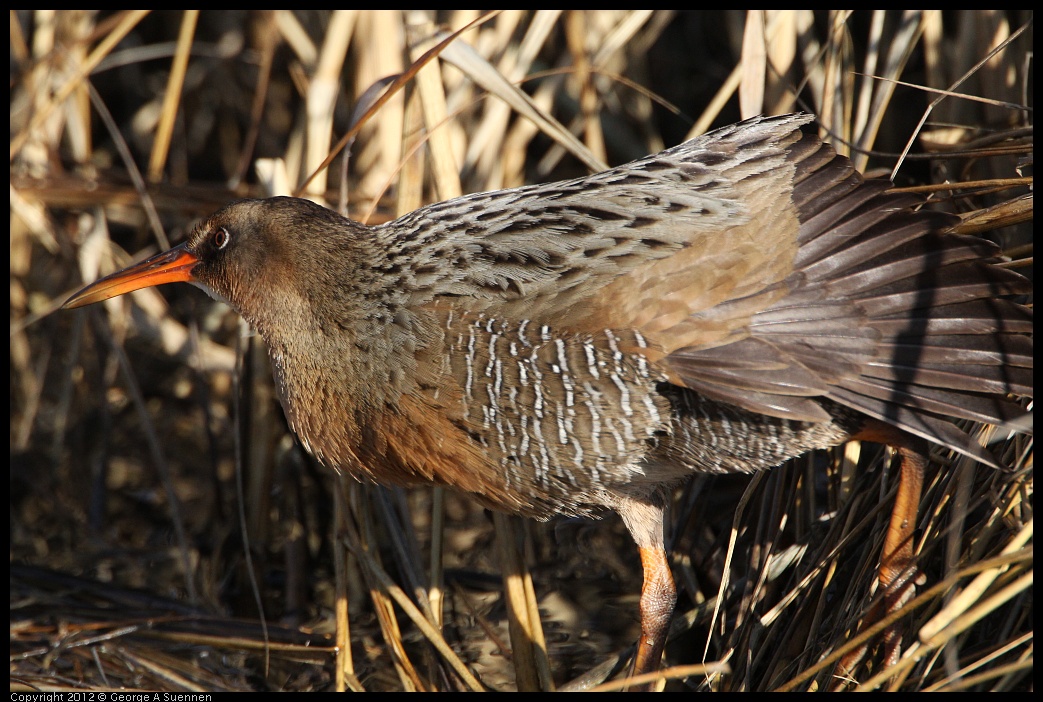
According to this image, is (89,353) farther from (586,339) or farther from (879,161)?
(879,161)

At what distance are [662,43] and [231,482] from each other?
2166mm

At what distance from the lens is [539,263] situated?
1.97 meters

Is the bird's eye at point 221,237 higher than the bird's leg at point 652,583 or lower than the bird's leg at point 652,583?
higher

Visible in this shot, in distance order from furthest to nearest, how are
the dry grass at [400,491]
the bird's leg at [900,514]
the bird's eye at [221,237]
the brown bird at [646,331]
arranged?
the bird's eye at [221,237]
the dry grass at [400,491]
the bird's leg at [900,514]
the brown bird at [646,331]

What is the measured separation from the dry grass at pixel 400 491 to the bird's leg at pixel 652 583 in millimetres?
120

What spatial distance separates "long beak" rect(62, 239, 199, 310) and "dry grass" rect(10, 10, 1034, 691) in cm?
42

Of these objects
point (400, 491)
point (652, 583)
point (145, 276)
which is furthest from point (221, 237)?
point (652, 583)

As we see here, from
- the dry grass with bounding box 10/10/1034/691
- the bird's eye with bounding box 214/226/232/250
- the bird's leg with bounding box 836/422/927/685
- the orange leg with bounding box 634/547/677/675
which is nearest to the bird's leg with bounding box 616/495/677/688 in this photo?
the orange leg with bounding box 634/547/677/675

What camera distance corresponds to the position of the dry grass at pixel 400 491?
217 cm

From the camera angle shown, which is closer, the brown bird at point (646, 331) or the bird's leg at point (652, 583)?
the brown bird at point (646, 331)

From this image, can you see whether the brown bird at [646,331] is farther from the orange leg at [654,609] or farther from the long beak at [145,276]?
the long beak at [145,276]

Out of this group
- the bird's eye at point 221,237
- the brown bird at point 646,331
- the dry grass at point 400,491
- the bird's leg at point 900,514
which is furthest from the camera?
the bird's eye at point 221,237

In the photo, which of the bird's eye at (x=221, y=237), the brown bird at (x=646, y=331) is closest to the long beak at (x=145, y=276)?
the bird's eye at (x=221, y=237)

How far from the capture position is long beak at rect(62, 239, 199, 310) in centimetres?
236
